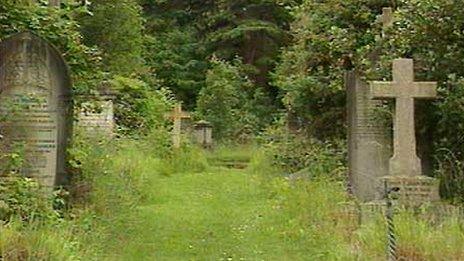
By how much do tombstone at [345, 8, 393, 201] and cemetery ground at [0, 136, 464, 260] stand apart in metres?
0.72

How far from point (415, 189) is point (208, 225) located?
249 centimetres

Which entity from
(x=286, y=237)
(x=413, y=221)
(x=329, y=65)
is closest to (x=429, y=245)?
(x=413, y=221)

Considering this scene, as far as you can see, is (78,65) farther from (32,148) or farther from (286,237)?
(286,237)

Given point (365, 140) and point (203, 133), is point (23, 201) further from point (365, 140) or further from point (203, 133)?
point (203, 133)

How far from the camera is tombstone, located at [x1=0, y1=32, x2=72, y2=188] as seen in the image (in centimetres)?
898

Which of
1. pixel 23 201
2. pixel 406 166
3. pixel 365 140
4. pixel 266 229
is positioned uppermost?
pixel 365 140

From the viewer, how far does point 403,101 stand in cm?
948

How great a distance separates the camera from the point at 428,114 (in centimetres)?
1091

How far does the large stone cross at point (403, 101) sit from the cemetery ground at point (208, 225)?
756 millimetres

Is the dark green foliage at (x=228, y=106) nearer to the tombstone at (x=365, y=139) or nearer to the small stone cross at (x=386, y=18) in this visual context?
the small stone cross at (x=386, y=18)

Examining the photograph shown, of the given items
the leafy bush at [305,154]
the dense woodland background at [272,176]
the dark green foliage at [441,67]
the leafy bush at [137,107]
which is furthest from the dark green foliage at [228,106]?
the dark green foliage at [441,67]

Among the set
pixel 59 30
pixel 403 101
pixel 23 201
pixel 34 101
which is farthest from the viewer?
pixel 59 30

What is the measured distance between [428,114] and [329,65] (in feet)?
13.7

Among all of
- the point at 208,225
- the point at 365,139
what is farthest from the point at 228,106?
the point at 208,225
